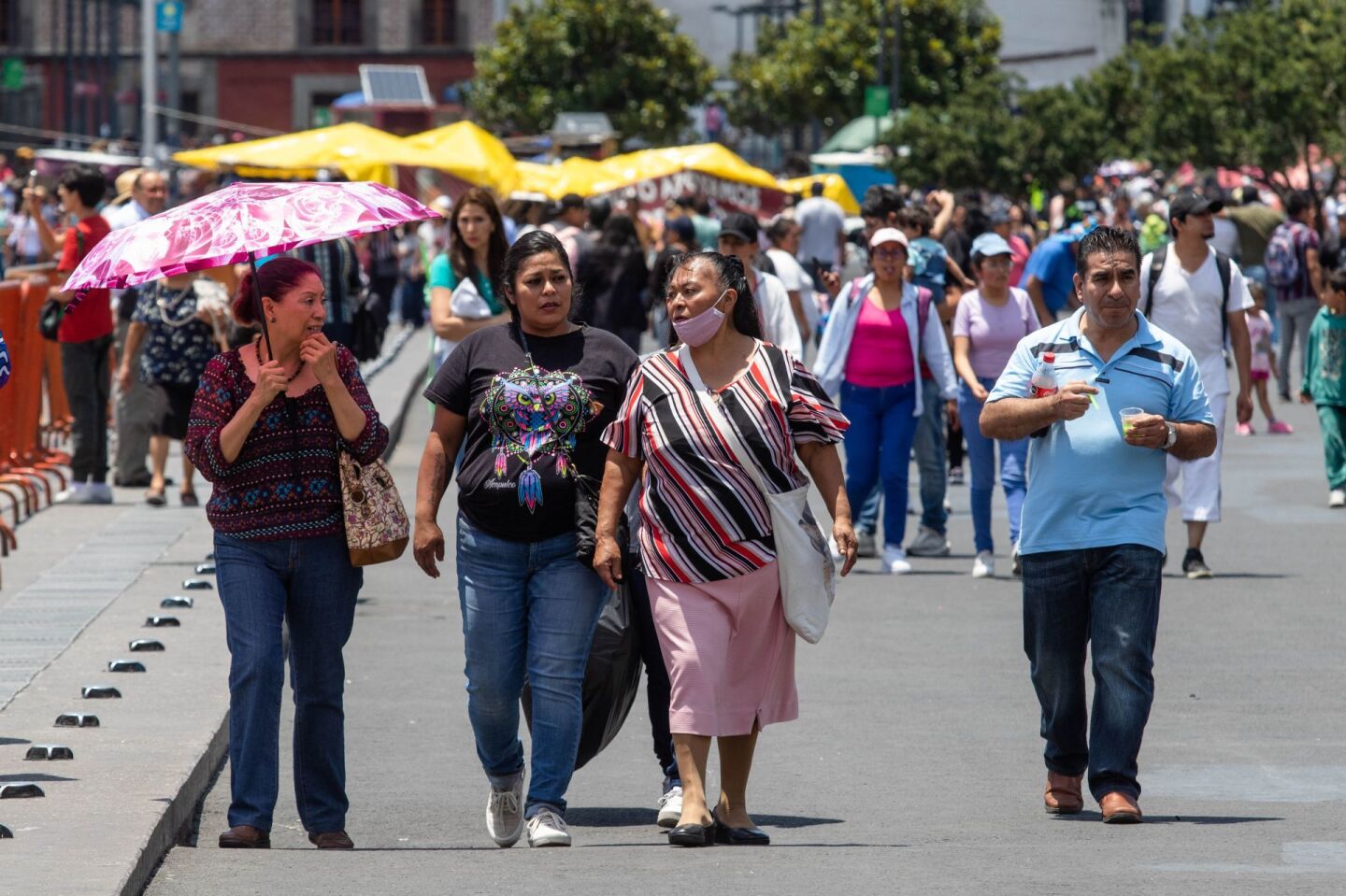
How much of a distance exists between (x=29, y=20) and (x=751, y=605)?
84.9 m

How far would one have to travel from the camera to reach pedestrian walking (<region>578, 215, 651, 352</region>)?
17375 millimetres

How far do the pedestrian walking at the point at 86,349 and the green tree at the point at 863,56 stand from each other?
4573 cm

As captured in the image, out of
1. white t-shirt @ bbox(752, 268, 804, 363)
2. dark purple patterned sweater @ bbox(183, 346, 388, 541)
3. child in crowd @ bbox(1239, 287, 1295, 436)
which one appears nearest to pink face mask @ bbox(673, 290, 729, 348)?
dark purple patterned sweater @ bbox(183, 346, 388, 541)

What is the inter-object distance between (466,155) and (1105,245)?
19711 mm

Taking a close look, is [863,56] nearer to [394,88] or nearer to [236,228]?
[394,88]

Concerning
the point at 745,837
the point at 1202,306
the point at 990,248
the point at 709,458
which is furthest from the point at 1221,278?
the point at 745,837

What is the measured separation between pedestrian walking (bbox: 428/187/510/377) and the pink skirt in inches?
149

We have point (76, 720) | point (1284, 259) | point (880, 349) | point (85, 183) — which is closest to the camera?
point (76, 720)

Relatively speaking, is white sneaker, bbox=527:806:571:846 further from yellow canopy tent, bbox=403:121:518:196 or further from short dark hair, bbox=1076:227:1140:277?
yellow canopy tent, bbox=403:121:518:196

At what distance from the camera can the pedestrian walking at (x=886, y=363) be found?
1250cm

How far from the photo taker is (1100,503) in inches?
283

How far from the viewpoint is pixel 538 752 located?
22.5ft

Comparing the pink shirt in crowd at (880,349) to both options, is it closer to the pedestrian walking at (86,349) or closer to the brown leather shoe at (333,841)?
the pedestrian walking at (86,349)

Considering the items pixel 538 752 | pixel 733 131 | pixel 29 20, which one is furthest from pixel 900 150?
pixel 29 20
